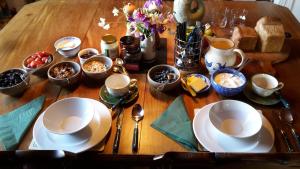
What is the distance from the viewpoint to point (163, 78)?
1122 mm

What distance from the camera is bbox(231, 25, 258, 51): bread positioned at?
52.4 inches

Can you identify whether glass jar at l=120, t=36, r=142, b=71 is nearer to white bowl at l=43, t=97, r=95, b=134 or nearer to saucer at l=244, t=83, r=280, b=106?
white bowl at l=43, t=97, r=95, b=134

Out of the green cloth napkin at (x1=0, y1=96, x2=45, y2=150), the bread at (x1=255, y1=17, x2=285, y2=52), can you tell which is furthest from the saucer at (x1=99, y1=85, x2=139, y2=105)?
the bread at (x1=255, y1=17, x2=285, y2=52)

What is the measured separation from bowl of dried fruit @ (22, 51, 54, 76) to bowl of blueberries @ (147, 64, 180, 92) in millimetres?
493

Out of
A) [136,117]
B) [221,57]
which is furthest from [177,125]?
[221,57]

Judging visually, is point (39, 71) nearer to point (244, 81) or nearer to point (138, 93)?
point (138, 93)

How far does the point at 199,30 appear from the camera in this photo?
114cm

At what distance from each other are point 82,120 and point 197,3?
94 centimetres

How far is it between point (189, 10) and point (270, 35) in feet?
1.46

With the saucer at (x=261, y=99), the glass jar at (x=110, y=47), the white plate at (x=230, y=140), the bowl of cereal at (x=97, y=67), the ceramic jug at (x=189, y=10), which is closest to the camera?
the white plate at (x=230, y=140)

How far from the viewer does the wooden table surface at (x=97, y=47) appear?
0.94m

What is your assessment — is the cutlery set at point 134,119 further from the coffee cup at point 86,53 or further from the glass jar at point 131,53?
the coffee cup at point 86,53

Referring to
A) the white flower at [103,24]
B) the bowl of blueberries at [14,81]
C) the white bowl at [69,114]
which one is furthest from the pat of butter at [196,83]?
the bowl of blueberries at [14,81]

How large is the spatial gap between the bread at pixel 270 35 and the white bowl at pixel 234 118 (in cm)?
53
